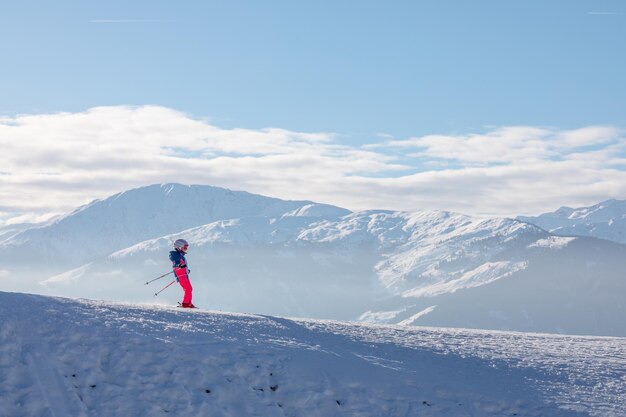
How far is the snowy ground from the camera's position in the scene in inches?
699

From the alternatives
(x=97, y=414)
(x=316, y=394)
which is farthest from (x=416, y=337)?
(x=97, y=414)

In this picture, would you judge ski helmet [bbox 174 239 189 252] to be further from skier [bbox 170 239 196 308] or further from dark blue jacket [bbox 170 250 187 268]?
dark blue jacket [bbox 170 250 187 268]

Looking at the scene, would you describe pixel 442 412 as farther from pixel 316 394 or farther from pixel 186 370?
pixel 186 370

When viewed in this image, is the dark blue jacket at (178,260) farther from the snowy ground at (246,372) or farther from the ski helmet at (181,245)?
Result: the snowy ground at (246,372)

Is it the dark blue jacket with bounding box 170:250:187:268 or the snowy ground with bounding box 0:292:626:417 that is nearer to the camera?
the snowy ground with bounding box 0:292:626:417

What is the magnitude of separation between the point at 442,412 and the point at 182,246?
43.7 feet

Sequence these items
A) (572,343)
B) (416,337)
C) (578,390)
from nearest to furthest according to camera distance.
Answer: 1. (578,390)
2. (416,337)
3. (572,343)

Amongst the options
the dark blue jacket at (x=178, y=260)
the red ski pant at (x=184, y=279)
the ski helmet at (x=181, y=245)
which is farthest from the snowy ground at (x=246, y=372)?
the ski helmet at (x=181, y=245)

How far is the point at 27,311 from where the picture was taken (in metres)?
20.8

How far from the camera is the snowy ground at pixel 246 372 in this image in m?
17.8

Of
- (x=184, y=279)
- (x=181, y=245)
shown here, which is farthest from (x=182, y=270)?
(x=181, y=245)

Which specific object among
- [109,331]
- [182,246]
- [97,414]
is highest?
[182,246]

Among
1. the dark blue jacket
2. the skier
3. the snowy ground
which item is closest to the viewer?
the snowy ground

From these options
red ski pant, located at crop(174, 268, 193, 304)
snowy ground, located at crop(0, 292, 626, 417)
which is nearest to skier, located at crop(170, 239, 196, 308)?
red ski pant, located at crop(174, 268, 193, 304)
